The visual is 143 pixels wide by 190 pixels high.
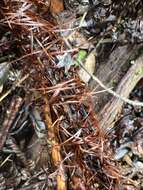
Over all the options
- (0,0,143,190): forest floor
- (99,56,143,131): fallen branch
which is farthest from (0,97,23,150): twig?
(99,56,143,131): fallen branch

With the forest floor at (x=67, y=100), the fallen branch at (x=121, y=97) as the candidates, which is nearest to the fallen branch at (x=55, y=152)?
the forest floor at (x=67, y=100)

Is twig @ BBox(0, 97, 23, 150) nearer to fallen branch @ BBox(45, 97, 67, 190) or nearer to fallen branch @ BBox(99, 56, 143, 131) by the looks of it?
fallen branch @ BBox(45, 97, 67, 190)

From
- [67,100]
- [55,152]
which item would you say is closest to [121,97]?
[67,100]

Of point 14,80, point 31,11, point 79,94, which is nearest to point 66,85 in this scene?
point 79,94

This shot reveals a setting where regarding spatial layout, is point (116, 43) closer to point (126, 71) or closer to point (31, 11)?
point (126, 71)

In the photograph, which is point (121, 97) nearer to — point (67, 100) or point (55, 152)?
point (67, 100)

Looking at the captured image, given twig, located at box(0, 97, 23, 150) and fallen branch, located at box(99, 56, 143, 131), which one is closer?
twig, located at box(0, 97, 23, 150)

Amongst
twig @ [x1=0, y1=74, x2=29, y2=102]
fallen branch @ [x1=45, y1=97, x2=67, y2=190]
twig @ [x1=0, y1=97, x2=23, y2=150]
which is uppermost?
twig @ [x1=0, y1=74, x2=29, y2=102]

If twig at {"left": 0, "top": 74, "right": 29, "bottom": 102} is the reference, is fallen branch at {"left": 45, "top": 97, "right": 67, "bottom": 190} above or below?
below
